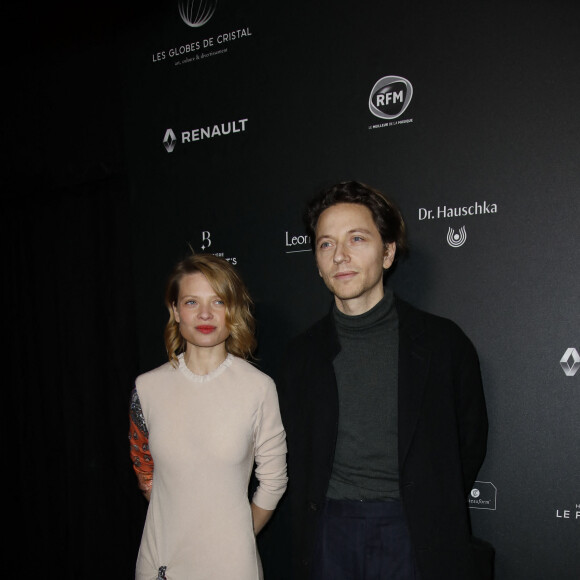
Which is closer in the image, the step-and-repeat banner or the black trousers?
the black trousers

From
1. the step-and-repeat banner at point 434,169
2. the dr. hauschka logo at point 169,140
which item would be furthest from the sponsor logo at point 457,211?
the dr. hauschka logo at point 169,140

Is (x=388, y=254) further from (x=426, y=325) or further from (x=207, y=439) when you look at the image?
(x=207, y=439)

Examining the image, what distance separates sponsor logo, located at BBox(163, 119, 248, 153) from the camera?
8.23ft

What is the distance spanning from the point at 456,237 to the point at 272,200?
2.94 feet

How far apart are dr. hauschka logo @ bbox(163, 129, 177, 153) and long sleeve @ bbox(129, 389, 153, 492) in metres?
1.36

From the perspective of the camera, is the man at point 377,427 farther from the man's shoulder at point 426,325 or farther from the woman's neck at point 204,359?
the woman's neck at point 204,359

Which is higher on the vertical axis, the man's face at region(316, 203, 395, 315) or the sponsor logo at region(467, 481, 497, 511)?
the man's face at region(316, 203, 395, 315)

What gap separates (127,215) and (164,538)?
1765 mm

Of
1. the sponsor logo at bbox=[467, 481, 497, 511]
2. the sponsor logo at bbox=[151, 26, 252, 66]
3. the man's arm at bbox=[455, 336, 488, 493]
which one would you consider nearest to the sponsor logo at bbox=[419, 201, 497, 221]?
the man's arm at bbox=[455, 336, 488, 493]

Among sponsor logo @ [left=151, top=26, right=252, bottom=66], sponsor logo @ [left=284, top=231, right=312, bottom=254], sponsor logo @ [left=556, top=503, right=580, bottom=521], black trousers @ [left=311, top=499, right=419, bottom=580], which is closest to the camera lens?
black trousers @ [left=311, top=499, right=419, bottom=580]

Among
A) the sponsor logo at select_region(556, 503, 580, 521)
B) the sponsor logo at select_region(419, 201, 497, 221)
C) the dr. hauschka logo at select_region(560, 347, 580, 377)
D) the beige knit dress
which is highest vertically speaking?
the sponsor logo at select_region(419, 201, 497, 221)

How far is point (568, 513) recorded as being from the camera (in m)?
1.95

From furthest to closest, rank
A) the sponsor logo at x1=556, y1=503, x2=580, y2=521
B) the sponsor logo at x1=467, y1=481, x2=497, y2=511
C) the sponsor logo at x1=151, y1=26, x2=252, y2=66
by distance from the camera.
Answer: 1. the sponsor logo at x1=151, y1=26, x2=252, y2=66
2. the sponsor logo at x1=467, y1=481, x2=497, y2=511
3. the sponsor logo at x1=556, y1=503, x2=580, y2=521

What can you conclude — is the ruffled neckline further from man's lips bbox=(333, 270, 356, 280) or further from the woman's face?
man's lips bbox=(333, 270, 356, 280)
